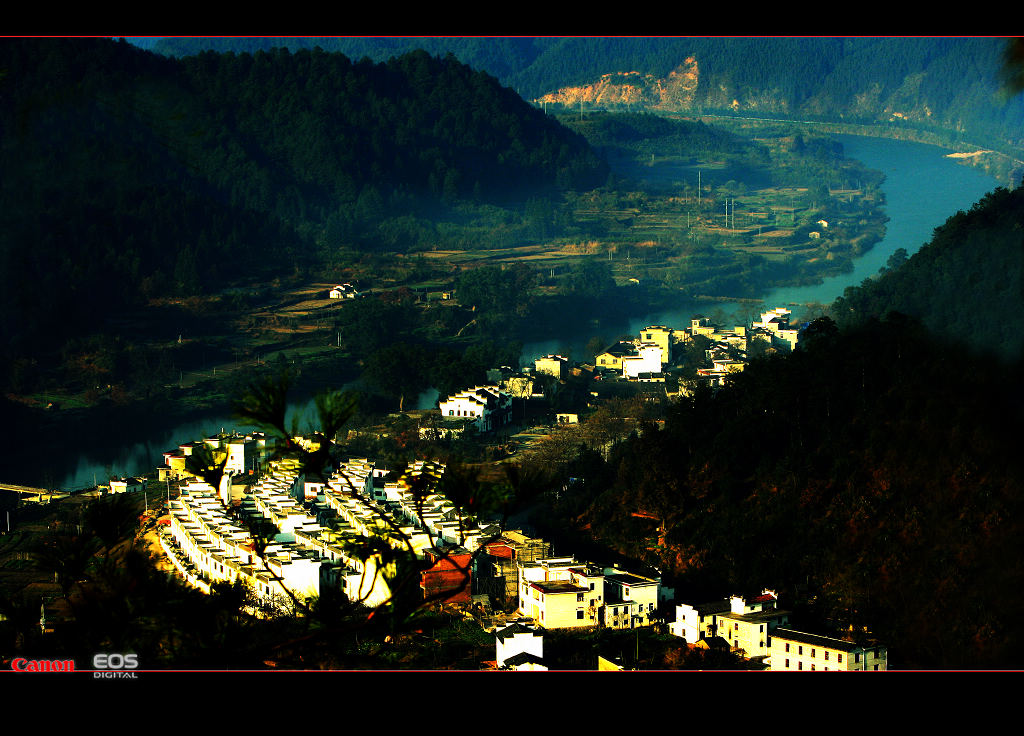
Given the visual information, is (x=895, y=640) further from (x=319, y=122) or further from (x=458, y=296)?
(x=319, y=122)

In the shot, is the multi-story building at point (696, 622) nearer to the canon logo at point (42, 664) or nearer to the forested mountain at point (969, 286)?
the forested mountain at point (969, 286)

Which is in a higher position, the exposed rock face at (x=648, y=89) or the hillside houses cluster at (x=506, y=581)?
the exposed rock face at (x=648, y=89)

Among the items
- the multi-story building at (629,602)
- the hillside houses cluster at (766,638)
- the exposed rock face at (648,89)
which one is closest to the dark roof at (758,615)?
the hillside houses cluster at (766,638)

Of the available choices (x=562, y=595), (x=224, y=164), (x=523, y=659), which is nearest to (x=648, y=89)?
(x=224, y=164)

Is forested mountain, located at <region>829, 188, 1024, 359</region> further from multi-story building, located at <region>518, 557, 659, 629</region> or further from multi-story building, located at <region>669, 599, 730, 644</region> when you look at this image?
multi-story building, located at <region>518, 557, 659, 629</region>
